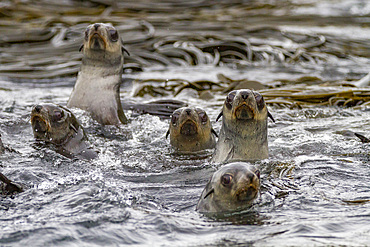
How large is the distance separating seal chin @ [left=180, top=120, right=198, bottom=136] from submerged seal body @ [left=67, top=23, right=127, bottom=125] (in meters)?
1.42

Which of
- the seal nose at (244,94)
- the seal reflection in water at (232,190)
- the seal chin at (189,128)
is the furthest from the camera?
the seal chin at (189,128)

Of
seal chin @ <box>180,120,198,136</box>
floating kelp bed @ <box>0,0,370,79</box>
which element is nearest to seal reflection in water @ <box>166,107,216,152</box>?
seal chin @ <box>180,120,198,136</box>

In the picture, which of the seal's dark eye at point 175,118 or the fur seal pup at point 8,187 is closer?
the fur seal pup at point 8,187

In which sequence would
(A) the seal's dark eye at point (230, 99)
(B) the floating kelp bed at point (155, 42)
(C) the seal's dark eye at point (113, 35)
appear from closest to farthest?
(A) the seal's dark eye at point (230, 99) < (C) the seal's dark eye at point (113, 35) < (B) the floating kelp bed at point (155, 42)

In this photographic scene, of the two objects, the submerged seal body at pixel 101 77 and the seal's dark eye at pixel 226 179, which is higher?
the submerged seal body at pixel 101 77

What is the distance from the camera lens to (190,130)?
6379 millimetres

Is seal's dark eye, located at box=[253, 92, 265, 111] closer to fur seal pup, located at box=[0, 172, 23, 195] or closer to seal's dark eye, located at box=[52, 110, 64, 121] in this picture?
seal's dark eye, located at box=[52, 110, 64, 121]

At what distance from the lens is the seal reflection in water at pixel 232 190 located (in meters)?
4.43

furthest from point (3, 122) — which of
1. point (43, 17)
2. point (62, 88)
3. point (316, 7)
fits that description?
point (316, 7)

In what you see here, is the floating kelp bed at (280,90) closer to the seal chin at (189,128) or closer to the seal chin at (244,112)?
the seal chin at (189,128)

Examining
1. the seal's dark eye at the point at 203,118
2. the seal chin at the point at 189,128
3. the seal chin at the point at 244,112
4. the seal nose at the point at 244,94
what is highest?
the seal nose at the point at 244,94

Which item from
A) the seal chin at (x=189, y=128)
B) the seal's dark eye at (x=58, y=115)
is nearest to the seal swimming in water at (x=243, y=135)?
the seal chin at (x=189, y=128)

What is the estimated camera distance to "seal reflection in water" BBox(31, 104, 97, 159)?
6160mm

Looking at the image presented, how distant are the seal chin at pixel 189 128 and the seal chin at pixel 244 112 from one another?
0.72m
